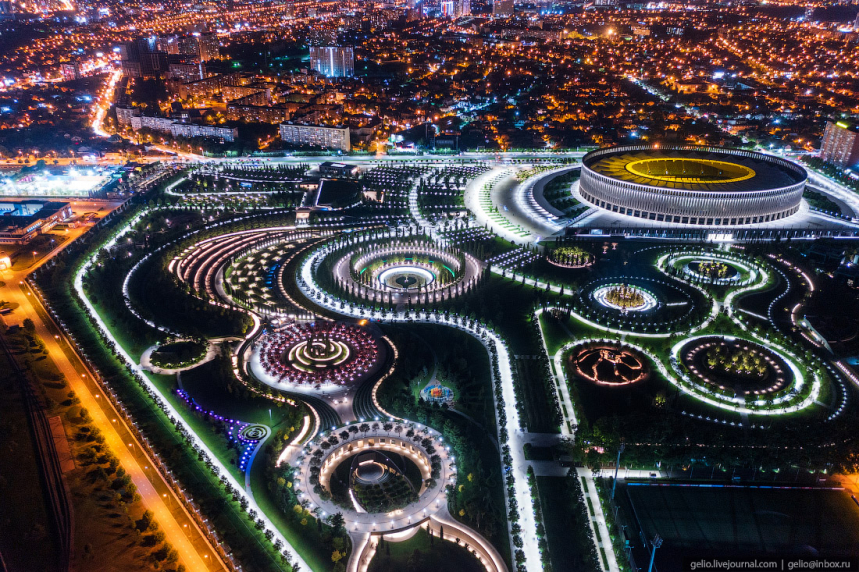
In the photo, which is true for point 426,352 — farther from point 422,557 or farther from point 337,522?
point 422,557

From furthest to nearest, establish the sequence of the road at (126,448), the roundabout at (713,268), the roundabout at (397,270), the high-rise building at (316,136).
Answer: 1. the high-rise building at (316,136)
2. the roundabout at (713,268)
3. the roundabout at (397,270)
4. the road at (126,448)

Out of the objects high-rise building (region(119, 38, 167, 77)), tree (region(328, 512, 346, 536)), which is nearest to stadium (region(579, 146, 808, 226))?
tree (region(328, 512, 346, 536))

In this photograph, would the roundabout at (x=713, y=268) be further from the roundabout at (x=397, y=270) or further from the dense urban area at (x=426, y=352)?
the roundabout at (x=397, y=270)

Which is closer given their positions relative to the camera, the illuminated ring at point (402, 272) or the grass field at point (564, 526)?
the grass field at point (564, 526)

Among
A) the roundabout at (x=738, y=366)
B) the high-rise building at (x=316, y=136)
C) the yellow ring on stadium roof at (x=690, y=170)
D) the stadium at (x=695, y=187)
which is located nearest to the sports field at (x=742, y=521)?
the roundabout at (x=738, y=366)

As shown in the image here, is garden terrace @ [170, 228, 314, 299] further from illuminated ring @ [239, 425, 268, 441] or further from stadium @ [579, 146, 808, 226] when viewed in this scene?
stadium @ [579, 146, 808, 226]
